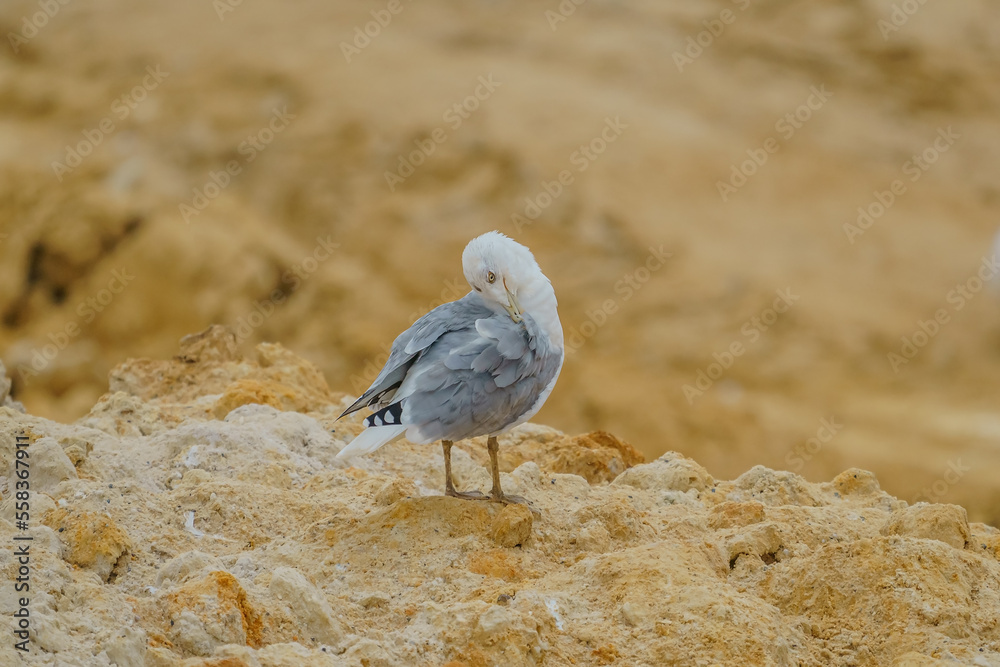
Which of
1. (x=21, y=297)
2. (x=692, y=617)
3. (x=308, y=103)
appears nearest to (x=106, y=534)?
(x=692, y=617)

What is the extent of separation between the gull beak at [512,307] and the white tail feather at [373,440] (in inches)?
26.4

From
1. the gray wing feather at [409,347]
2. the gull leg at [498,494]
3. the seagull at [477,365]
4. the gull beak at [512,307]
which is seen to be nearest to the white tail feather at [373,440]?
the seagull at [477,365]

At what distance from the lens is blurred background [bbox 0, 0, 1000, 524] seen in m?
10.9

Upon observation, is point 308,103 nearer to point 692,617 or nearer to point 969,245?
point 969,245

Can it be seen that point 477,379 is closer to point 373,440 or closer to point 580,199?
point 373,440

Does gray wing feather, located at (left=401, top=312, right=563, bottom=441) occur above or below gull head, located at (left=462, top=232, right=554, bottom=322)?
below

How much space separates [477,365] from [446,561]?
733mm

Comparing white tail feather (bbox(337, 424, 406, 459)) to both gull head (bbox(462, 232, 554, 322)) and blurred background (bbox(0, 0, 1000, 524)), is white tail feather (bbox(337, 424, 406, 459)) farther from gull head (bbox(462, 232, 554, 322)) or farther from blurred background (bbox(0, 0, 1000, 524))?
blurred background (bbox(0, 0, 1000, 524))

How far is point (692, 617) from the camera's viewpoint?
341 cm

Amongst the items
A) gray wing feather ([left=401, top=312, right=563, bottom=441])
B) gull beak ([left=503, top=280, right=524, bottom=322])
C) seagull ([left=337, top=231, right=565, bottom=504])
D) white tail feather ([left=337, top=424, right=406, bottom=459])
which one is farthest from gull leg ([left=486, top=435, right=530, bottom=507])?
gull beak ([left=503, top=280, right=524, bottom=322])

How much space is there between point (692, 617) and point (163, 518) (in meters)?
1.97

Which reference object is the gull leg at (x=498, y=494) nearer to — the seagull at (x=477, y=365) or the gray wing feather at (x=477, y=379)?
the seagull at (x=477, y=365)

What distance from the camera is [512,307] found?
14.0ft

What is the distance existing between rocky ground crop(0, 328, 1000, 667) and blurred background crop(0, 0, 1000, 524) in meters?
5.82
